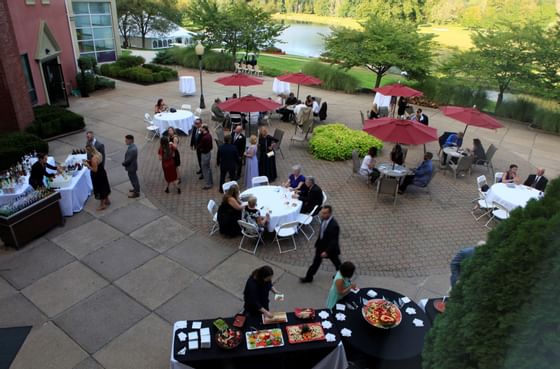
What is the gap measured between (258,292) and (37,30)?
1844 cm

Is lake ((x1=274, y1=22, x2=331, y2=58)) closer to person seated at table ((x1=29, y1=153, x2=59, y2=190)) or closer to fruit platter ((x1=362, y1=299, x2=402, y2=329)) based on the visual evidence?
person seated at table ((x1=29, y1=153, x2=59, y2=190))

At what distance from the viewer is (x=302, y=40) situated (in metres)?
68.4

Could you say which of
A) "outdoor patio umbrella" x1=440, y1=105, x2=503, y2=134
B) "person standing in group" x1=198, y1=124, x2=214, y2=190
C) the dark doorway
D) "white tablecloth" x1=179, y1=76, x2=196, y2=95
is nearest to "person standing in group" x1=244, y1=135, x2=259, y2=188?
"person standing in group" x1=198, y1=124, x2=214, y2=190

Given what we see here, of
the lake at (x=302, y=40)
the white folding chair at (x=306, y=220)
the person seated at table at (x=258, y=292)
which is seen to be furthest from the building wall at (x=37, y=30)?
the lake at (x=302, y=40)

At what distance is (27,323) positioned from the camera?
600 cm

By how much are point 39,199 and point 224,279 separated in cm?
451

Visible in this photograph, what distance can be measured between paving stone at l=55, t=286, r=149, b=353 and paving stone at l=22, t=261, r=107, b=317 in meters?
0.20

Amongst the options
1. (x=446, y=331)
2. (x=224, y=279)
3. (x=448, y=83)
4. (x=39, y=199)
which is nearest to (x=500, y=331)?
(x=446, y=331)

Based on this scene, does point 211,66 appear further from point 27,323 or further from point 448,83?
point 27,323

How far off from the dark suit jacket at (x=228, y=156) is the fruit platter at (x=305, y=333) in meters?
5.86

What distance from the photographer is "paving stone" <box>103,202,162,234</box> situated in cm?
874

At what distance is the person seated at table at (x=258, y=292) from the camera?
16.7ft

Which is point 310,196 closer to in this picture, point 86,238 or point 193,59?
point 86,238

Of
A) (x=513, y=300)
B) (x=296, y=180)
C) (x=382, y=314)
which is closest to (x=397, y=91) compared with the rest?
(x=296, y=180)
